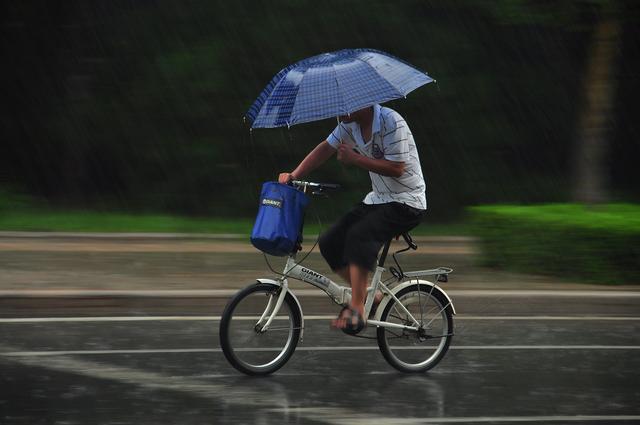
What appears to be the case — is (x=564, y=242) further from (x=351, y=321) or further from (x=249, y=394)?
(x=249, y=394)

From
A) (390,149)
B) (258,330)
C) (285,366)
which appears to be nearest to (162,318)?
(285,366)

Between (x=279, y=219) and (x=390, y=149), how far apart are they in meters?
0.79

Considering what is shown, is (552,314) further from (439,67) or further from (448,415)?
(439,67)

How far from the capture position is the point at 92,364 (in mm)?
7383

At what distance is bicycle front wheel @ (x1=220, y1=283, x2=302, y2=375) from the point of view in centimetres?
690

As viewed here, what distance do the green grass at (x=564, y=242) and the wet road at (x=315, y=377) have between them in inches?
65.9

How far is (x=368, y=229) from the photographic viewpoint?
693 centimetres

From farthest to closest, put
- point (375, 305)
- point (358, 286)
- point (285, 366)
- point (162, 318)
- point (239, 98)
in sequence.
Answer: point (239, 98)
point (162, 318)
point (285, 366)
point (375, 305)
point (358, 286)

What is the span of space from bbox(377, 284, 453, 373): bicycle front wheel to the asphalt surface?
0.13m

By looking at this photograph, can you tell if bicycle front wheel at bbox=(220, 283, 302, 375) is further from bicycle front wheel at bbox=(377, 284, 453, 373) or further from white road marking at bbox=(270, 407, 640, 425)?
white road marking at bbox=(270, 407, 640, 425)

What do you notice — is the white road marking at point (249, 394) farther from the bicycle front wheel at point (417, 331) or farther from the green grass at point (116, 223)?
the green grass at point (116, 223)

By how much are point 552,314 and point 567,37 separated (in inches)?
385

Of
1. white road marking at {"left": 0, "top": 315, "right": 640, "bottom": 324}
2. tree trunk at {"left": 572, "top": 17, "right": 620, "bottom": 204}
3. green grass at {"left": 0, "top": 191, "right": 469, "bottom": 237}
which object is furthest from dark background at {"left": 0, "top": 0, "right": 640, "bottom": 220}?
white road marking at {"left": 0, "top": 315, "right": 640, "bottom": 324}

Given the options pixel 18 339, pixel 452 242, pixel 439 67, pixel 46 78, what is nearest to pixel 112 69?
pixel 46 78
